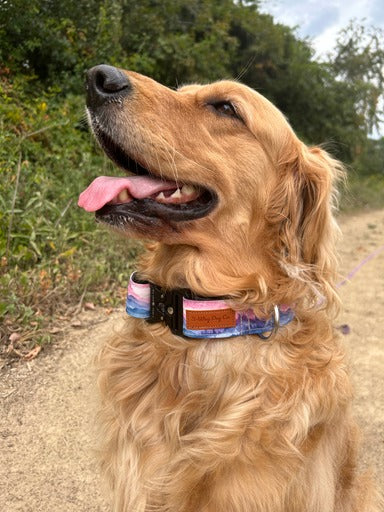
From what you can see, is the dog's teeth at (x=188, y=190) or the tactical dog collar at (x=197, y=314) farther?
the dog's teeth at (x=188, y=190)

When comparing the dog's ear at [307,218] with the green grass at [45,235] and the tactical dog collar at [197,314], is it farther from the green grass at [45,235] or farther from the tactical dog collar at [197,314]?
the green grass at [45,235]

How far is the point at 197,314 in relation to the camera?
1.93 m

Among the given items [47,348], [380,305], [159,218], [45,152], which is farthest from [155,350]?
[45,152]

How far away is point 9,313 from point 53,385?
627mm

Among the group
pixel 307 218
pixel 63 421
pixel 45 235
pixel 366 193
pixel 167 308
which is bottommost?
pixel 366 193

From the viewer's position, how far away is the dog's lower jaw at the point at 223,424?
1786 mm

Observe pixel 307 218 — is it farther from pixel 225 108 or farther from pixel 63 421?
pixel 63 421

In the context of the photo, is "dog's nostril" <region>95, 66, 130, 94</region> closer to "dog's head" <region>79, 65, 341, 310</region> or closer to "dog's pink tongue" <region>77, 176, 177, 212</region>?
"dog's head" <region>79, 65, 341, 310</region>

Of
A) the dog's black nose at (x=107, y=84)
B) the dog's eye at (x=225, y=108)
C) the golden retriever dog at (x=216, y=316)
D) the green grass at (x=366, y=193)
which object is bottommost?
the green grass at (x=366, y=193)

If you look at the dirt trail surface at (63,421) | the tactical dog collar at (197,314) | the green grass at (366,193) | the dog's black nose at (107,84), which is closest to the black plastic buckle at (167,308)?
the tactical dog collar at (197,314)

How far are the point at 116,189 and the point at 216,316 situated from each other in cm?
62

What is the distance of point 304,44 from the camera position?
1331 cm

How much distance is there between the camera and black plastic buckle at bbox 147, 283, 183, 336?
1.96 meters

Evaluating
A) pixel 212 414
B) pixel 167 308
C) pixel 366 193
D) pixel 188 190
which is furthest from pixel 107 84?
pixel 366 193
